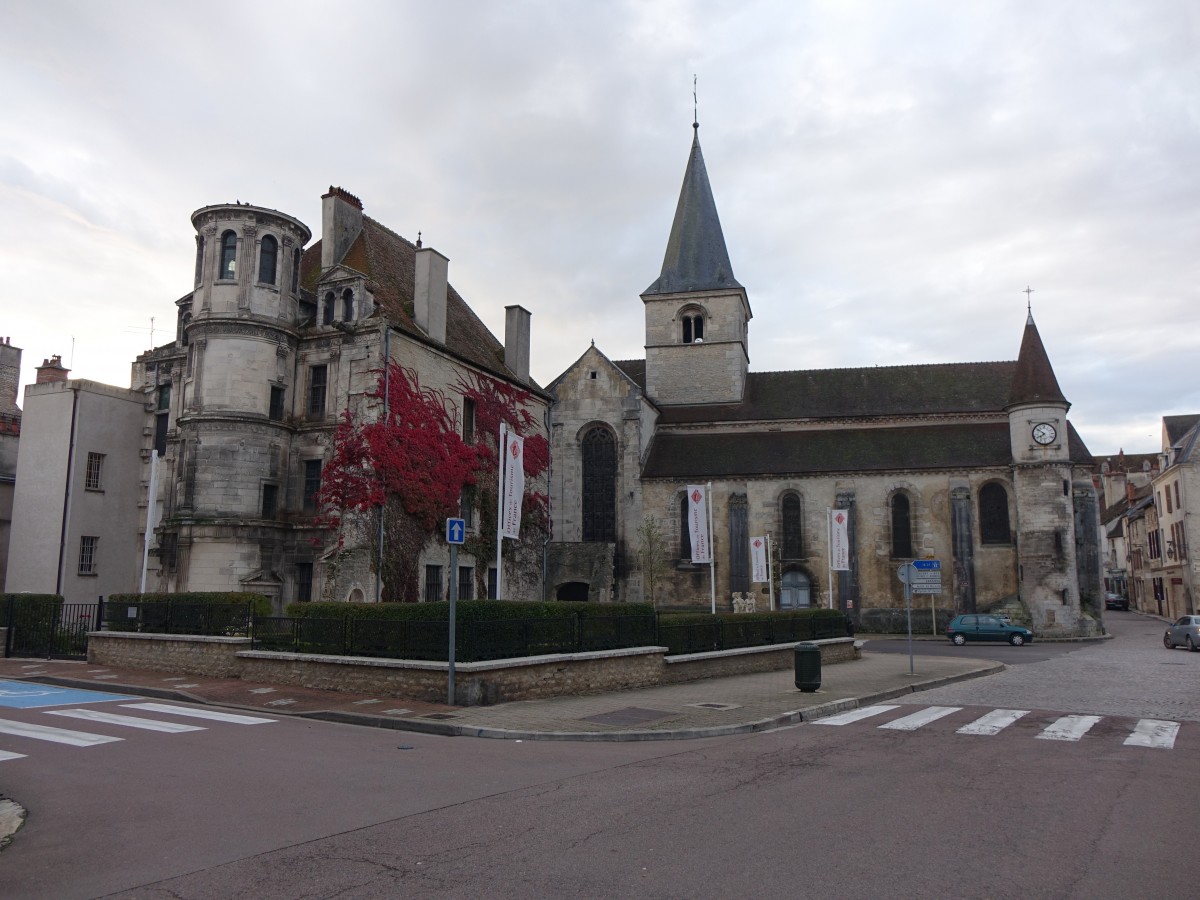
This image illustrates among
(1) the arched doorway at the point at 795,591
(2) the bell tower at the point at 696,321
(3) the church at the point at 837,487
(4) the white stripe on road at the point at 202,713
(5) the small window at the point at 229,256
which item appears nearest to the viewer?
(4) the white stripe on road at the point at 202,713

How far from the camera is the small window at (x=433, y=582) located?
27609 millimetres

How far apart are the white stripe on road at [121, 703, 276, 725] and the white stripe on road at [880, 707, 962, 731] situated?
9.07 m

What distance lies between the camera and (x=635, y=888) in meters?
5.60

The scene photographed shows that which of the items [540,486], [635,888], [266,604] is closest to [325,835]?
[635,888]

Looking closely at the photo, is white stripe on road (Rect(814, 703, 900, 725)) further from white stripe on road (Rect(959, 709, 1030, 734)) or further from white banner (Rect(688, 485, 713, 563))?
white banner (Rect(688, 485, 713, 563))

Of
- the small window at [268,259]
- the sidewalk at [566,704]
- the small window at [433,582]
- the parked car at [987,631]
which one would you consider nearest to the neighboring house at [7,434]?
the small window at [268,259]

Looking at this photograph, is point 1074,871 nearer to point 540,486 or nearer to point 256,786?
point 256,786

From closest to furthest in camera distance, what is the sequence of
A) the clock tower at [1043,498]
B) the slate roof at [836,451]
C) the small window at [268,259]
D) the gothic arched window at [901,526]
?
the small window at [268,259], the clock tower at [1043,498], the gothic arched window at [901,526], the slate roof at [836,451]

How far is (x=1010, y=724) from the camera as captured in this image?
13062mm

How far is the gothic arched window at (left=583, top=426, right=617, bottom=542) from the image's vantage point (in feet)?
130

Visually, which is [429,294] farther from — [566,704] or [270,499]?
[566,704]

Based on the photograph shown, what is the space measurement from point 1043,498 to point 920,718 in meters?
26.2

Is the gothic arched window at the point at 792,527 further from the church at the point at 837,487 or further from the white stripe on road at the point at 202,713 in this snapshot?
the white stripe on road at the point at 202,713

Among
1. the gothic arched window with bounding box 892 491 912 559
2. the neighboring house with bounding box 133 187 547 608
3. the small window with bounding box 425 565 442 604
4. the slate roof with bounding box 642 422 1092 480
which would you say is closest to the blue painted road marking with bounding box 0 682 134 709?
the neighboring house with bounding box 133 187 547 608
